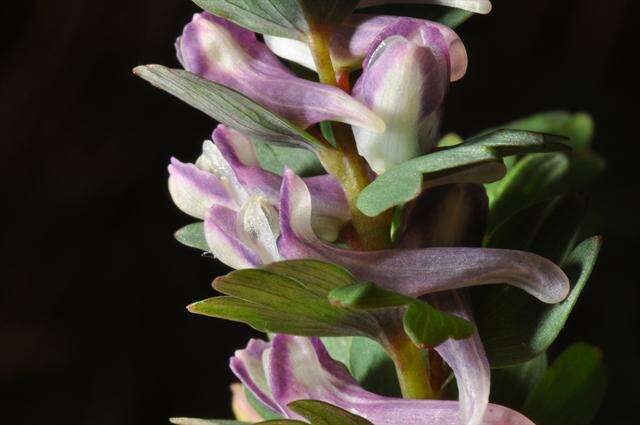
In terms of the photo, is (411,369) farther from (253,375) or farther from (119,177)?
(119,177)

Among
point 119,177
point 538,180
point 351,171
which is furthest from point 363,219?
point 119,177

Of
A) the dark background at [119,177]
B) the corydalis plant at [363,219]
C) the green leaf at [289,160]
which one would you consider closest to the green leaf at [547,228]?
the corydalis plant at [363,219]

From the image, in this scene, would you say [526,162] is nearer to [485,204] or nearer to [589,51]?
[485,204]

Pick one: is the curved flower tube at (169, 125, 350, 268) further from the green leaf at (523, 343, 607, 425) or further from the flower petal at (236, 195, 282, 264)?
the green leaf at (523, 343, 607, 425)

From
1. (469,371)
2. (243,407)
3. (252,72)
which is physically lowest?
(243,407)

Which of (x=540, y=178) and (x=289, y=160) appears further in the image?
(x=540, y=178)

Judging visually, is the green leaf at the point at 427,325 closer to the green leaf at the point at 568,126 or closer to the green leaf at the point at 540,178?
the green leaf at the point at 540,178

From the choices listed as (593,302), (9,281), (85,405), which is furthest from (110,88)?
(593,302)

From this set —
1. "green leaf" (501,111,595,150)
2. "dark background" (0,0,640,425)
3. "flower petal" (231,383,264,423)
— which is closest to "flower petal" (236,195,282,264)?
"flower petal" (231,383,264,423)
